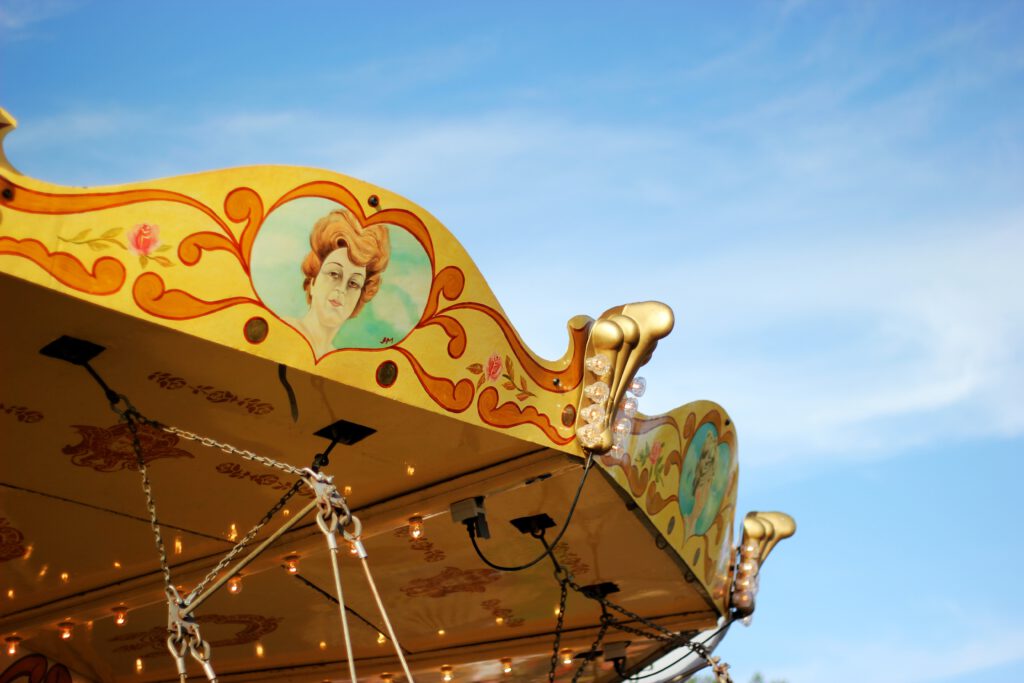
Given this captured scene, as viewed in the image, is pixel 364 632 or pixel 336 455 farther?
pixel 364 632

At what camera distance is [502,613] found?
8.46m

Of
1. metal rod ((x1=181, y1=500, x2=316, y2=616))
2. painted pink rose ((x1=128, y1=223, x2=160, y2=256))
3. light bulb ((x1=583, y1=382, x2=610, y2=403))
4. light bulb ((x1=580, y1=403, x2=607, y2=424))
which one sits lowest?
metal rod ((x1=181, y1=500, x2=316, y2=616))

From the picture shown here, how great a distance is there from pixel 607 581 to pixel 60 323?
424 centimetres

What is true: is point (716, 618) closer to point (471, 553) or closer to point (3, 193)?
point (471, 553)

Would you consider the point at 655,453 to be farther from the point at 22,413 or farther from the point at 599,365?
the point at 22,413

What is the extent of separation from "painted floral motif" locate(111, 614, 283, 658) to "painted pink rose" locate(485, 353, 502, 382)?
350 cm

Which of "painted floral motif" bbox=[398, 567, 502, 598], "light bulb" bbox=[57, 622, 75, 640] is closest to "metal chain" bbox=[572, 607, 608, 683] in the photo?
"painted floral motif" bbox=[398, 567, 502, 598]

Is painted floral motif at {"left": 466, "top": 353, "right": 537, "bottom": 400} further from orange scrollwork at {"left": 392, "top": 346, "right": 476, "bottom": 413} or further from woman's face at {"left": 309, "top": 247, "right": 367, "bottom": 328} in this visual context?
woman's face at {"left": 309, "top": 247, "right": 367, "bottom": 328}

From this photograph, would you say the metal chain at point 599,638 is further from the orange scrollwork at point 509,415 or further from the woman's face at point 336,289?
the woman's face at point 336,289

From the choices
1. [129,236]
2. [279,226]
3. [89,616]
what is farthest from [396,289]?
[89,616]

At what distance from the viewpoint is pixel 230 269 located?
15.2ft

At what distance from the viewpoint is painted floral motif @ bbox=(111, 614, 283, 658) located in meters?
8.37

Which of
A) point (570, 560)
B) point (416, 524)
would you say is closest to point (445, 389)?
point (416, 524)

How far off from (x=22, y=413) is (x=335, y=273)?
5.04 feet
